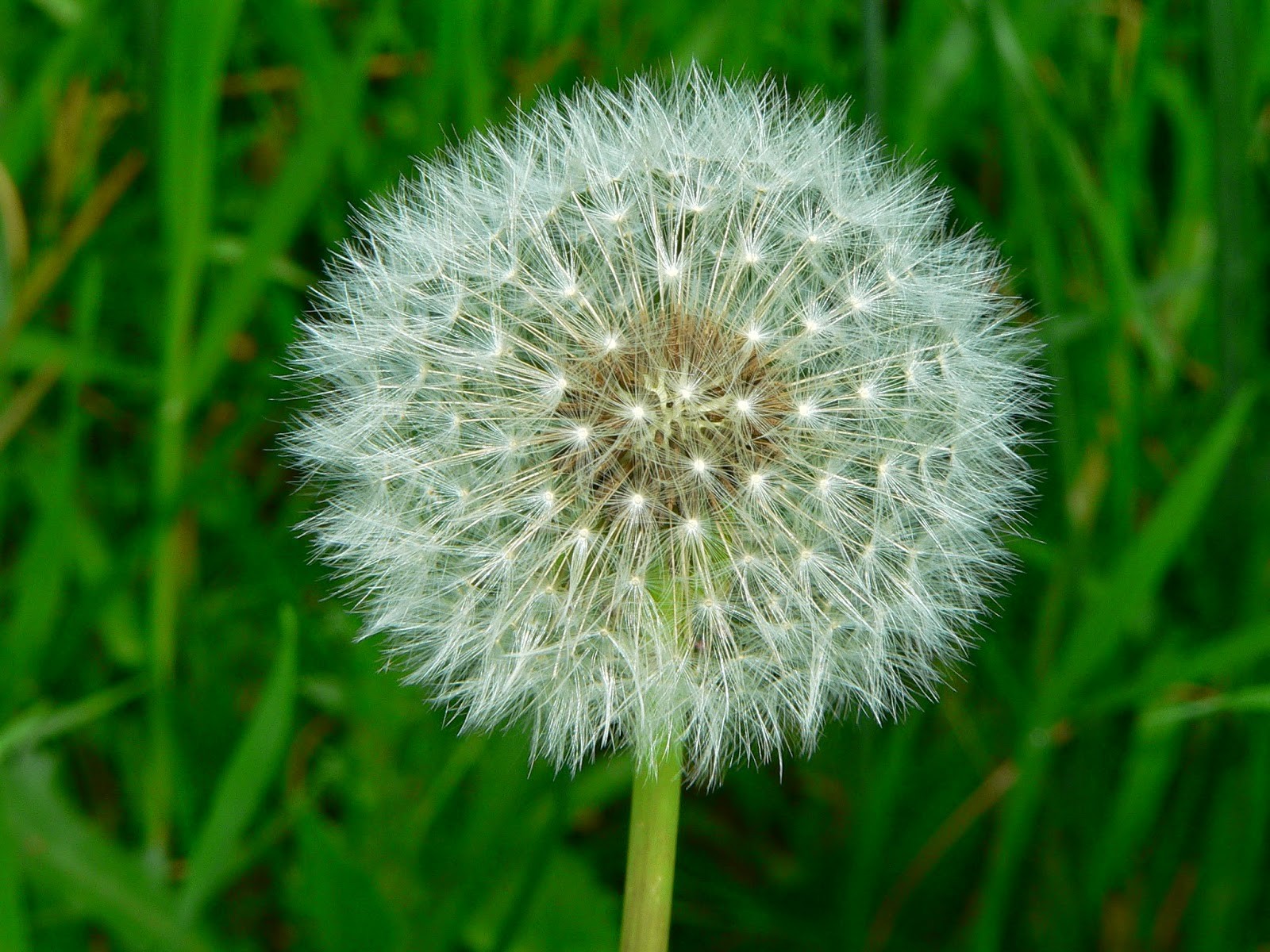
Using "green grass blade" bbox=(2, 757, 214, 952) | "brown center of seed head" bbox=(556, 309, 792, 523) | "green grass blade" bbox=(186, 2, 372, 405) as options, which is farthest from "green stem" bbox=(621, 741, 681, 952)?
"green grass blade" bbox=(186, 2, 372, 405)

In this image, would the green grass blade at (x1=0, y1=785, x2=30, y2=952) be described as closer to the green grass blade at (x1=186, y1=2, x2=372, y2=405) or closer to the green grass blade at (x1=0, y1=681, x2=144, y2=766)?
the green grass blade at (x1=0, y1=681, x2=144, y2=766)

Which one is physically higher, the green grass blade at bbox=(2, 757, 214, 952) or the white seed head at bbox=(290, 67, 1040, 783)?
the white seed head at bbox=(290, 67, 1040, 783)

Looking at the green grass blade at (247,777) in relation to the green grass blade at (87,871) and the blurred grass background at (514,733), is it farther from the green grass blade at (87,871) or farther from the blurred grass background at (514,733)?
the green grass blade at (87,871)

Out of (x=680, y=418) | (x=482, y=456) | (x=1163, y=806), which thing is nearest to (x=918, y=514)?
(x=680, y=418)

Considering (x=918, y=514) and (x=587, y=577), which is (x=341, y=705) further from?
(x=918, y=514)

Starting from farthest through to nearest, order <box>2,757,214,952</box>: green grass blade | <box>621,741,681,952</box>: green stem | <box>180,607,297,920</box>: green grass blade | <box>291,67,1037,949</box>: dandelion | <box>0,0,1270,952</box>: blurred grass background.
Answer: <box>0,0,1270,952</box>: blurred grass background
<box>2,757,214,952</box>: green grass blade
<box>180,607,297,920</box>: green grass blade
<box>291,67,1037,949</box>: dandelion
<box>621,741,681,952</box>: green stem

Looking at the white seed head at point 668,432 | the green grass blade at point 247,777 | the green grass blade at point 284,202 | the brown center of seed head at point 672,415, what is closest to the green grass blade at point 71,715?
the green grass blade at point 247,777

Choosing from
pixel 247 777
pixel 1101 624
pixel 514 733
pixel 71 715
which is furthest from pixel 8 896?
pixel 1101 624
